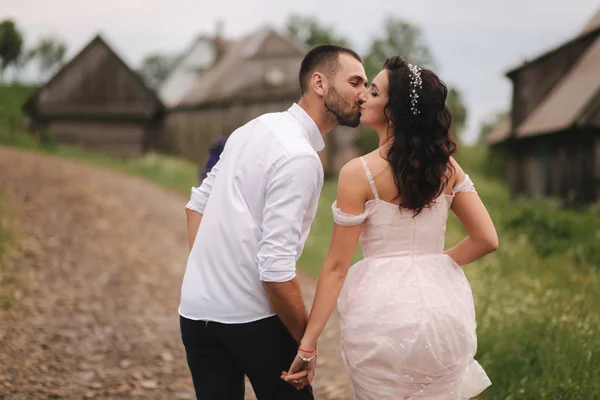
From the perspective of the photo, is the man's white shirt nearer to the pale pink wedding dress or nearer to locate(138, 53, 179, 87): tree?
the pale pink wedding dress

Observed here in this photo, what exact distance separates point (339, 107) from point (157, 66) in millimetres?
74024

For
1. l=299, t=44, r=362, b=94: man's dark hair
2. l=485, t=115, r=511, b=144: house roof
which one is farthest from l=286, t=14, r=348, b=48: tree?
l=299, t=44, r=362, b=94: man's dark hair

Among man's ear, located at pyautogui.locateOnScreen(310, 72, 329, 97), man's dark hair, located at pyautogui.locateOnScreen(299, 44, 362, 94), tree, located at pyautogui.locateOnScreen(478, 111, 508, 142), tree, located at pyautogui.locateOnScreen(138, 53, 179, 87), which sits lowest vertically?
tree, located at pyautogui.locateOnScreen(478, 111, 508, 142)

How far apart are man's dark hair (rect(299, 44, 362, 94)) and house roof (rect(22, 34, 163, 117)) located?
2650 cm

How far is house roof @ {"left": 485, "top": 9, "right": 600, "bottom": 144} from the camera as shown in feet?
50.1

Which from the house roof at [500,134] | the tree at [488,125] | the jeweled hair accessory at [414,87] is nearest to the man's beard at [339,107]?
the jeweled hair accessory at [414,87]

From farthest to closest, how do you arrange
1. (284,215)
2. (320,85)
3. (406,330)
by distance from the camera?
1. (320,85)
2. (406,330)
3. (284,215)

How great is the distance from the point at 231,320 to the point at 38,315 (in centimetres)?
484

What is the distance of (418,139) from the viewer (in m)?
2.55

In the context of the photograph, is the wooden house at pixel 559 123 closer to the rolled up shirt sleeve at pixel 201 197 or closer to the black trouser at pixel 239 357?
the rolled up shirt sleeve at pixel 201 197

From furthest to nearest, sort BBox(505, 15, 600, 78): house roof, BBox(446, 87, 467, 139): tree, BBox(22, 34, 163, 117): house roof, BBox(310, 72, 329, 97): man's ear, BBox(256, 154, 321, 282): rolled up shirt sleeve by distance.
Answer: BBox(446, 87, 467, 139): tree → BBox(22, 34, 163, 117): house roof → BBox(505, 15, 600, 78): house roof → BBox(310, 72, 329, 97): man's ear → BBox(256, 154, 321, 282): rolled up shirt sleeve

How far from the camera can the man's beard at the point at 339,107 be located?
269 centimetres

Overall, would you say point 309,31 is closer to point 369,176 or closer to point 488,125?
point 488,125

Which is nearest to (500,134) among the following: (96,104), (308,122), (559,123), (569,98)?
(569,98)
